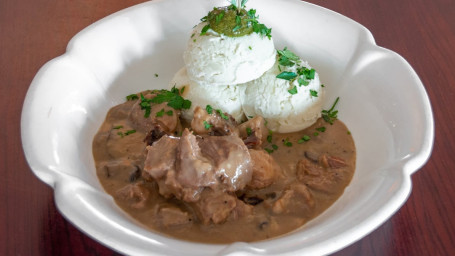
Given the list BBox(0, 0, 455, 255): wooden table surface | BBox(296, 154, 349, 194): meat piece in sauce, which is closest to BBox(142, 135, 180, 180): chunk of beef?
BBox(0, 0, 455, 255): wooden table surface

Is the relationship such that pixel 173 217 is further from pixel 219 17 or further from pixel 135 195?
pixel 219 17

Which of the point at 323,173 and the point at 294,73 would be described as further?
the point at 294,73

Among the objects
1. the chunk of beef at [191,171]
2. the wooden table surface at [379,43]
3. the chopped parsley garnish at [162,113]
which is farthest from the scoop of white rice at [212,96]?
the wooden table surface at [379,43]

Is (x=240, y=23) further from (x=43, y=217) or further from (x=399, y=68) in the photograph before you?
(x=43, y=217)

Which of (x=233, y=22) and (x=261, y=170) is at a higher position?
(x=233, y=22)

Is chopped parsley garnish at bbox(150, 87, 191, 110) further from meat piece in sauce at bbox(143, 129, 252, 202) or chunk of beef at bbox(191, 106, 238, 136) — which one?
meat piece in sauce at bbox(143, 129, 252, 202)

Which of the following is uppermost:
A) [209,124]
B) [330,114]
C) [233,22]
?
[233,22]

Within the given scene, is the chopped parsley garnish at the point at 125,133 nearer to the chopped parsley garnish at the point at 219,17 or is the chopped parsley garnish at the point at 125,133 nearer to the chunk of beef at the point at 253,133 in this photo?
the chunk of beef at the point at 253,133

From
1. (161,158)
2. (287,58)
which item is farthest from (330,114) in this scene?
(161,158)
